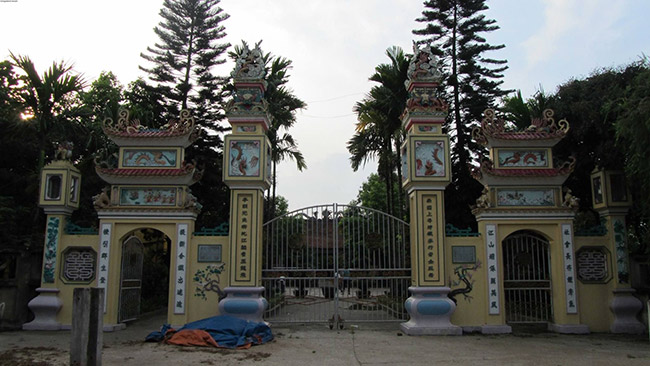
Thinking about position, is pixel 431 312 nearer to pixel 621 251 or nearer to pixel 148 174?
pixel 621 251

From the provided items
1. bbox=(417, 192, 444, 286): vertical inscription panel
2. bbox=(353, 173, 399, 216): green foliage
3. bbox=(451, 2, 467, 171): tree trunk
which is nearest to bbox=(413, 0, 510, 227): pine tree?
bbox=(451, 2, 467, 171): tree trunk

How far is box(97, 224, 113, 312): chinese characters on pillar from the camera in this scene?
324 inches

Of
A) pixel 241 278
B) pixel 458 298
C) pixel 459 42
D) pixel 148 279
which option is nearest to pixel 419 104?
pixel 458 298

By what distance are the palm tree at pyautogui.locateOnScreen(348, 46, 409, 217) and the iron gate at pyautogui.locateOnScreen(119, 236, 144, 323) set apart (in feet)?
22.1

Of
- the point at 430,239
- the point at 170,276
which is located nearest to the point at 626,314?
the point at 430,239

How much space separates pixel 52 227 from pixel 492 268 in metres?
7.33

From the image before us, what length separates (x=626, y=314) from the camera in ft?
26.6

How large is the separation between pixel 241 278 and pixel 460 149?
818 centimetres

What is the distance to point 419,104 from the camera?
8.58m

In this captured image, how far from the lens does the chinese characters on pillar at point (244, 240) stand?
8055 millimetres

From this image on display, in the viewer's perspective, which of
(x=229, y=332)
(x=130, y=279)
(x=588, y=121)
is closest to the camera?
(x=229, y=332)

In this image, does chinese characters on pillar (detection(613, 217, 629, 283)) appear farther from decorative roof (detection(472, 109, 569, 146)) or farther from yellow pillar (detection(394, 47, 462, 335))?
yellow pillar (detection(394, 47, 462, 335))

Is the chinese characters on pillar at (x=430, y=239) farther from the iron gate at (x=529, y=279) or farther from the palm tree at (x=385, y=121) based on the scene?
the palm tree at (x=385, y=121)

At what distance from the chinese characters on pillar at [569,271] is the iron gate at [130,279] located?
735 cm
